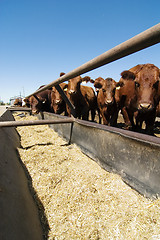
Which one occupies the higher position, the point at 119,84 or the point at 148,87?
the point at 119,84

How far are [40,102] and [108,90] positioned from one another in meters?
4.19

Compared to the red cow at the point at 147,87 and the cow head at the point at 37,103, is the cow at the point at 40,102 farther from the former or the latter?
the red cow at the point at 147,87

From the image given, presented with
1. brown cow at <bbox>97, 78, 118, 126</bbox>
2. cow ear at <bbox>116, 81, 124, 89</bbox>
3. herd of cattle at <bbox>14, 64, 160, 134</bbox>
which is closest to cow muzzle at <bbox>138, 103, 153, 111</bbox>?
herd of cattle at <bbox>14, 64, 160, 134</bbox>

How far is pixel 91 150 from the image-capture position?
2445mm

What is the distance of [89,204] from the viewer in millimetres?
1403

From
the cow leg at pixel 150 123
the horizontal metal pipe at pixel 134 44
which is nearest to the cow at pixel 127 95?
the cow leg at pixel 150 123

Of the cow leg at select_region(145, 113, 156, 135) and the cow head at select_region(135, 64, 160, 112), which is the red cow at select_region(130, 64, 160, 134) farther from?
the cow leg at select_region(145, 113, 156, 135)

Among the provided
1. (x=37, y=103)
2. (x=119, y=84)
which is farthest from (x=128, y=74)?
(x=37, y=103)

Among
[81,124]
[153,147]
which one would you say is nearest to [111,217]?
[153,147]

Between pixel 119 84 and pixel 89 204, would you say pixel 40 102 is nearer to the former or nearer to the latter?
pixel 119 84

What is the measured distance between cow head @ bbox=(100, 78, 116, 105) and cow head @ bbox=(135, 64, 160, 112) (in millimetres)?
1163

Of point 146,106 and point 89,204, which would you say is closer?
point 89,204

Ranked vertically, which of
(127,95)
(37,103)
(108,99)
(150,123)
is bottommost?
(150,123)

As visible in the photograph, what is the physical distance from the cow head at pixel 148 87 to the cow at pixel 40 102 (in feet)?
17.3
